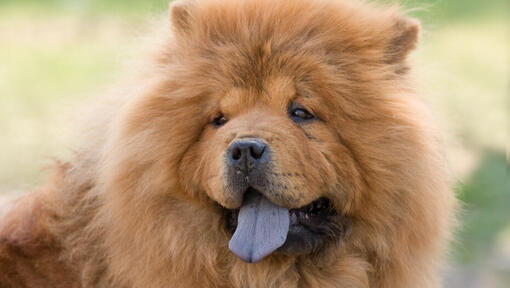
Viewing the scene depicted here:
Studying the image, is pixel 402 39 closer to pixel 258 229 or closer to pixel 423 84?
pixel 423 84

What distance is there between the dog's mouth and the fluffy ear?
39.4 inches

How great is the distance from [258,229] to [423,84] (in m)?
1.53

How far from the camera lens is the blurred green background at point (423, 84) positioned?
5.79 metres

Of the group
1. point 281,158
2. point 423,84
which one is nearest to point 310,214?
point 281,158

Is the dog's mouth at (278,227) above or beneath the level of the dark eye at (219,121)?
beneath

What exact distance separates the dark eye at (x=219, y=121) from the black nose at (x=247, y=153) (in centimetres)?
34

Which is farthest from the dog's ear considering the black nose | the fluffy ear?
the fluffy ear

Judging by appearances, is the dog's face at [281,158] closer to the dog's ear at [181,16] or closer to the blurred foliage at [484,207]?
the dog's ear at [181,16]

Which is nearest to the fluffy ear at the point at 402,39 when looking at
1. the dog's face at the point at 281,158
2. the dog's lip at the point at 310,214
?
the dog's face at the point at 281,158

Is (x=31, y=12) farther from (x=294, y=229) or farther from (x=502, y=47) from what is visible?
(x=294, y=229)

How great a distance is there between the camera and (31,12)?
1548cm

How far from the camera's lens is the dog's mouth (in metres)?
4.13

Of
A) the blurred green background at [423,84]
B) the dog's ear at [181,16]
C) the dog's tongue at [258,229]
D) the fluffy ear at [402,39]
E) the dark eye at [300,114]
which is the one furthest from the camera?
the blurred green background at [423,84]

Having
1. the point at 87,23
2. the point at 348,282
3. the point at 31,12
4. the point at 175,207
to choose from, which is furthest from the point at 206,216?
the point at 31,12
